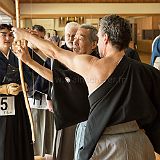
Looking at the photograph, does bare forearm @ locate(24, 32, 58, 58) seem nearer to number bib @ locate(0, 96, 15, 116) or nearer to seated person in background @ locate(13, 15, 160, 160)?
seated person in background @ locate(13, 15, 160, 160)

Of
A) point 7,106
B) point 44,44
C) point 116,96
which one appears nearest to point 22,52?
point 44,44

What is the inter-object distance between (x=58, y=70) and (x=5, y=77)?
0.51m

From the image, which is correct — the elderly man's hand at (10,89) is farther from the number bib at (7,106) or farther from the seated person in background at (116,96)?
the seated person in background at (116,96)

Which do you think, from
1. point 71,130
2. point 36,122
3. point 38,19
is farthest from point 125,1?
point 71,130

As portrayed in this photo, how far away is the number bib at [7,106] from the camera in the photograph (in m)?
2.13

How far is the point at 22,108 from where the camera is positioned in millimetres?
2221

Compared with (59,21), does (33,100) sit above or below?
below

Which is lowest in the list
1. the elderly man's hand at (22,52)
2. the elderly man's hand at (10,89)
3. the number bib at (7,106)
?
the number bib at (7,106)

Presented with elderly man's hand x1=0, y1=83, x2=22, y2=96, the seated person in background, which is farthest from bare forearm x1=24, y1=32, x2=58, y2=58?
elderly man's hand x1=0, y1=83, x2=22, y2=96

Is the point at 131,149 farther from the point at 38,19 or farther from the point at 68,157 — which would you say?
the point at 38,19

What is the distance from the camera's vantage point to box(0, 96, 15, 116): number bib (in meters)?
2.13

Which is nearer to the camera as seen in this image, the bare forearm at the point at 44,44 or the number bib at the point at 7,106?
the bare forearm at the point at 44,44

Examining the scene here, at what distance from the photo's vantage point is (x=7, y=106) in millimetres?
2139

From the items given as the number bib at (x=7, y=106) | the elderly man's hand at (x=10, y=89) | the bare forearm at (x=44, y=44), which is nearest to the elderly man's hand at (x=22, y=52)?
the bare forearm at (x=44, y=44)
